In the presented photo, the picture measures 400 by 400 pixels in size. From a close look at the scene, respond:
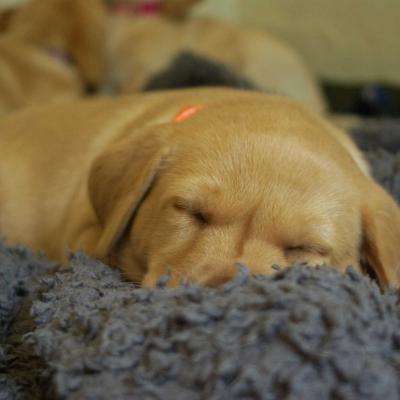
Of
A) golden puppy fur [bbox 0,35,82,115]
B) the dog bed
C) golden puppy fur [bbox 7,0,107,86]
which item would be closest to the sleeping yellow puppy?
the dog bed

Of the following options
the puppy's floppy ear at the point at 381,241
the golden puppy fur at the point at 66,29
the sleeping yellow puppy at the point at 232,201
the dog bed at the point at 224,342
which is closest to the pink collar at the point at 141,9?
the golden puppy fur at the point at 66,29

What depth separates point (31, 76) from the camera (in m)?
4.51

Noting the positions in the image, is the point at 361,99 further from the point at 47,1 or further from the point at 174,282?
the point at 174,282

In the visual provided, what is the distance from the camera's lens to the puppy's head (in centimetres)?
142

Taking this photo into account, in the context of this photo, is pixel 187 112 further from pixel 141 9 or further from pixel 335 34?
pixel 141 9

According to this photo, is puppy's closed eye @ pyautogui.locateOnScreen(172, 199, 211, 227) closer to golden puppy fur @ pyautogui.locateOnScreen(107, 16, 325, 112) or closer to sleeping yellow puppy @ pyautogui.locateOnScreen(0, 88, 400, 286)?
sleeping yellow puppy @ pyautogui.locateOnScreen(0, 88, 400, 286)

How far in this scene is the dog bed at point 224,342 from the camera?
3.32ft

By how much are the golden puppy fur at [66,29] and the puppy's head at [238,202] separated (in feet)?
10.4

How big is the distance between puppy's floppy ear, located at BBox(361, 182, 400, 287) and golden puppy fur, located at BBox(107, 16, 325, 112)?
10.3 feet

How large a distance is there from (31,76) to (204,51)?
1.43 m

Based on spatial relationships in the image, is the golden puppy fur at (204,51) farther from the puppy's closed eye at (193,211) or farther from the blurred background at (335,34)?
the puppy's closed eye at (193,211)

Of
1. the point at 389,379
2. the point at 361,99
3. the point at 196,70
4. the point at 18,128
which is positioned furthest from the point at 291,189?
the point at 361,99

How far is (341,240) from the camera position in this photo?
1514 mm

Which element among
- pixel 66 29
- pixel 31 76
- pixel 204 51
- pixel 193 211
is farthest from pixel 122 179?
pixel 204 51
